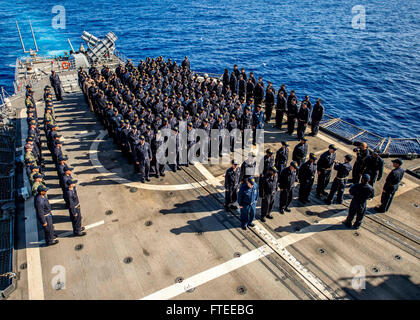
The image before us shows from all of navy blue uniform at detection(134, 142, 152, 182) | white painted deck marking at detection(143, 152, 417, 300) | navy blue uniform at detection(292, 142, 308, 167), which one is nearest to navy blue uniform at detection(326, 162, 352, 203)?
white painted deck marking at detection(143, 152, 417, 300)

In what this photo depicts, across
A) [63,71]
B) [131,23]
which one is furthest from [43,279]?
[131,23]

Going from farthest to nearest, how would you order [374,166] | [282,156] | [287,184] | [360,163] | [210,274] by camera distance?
1. [282,156]
2. [360,163]
3. [374,166]
4. [287,184]
5. [210,274]

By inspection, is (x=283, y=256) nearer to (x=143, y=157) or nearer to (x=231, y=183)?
(x=231, y=183)

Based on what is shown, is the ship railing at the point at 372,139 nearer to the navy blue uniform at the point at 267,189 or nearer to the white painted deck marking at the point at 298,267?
the navy blue uniform at the point at 267,189

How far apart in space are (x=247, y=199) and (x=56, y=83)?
58.0ft

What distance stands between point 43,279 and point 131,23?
71486mm

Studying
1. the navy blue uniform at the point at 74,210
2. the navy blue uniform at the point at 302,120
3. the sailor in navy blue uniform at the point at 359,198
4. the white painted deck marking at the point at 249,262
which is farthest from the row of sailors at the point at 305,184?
the navy blue uniform at the point at 74,210

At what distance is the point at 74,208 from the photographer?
398 inches

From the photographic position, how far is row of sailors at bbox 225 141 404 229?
403 inches

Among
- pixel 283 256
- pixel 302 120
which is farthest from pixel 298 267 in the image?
pixel 302 120

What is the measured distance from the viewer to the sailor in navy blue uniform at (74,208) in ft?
32.6

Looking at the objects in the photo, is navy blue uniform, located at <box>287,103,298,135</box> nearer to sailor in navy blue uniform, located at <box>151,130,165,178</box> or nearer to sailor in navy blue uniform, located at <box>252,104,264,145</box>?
sailor in navy blue uniform, located at <box>252,104,264,145</box>

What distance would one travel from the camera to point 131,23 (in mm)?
69375

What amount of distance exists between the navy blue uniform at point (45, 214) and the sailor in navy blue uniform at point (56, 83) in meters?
14.1
